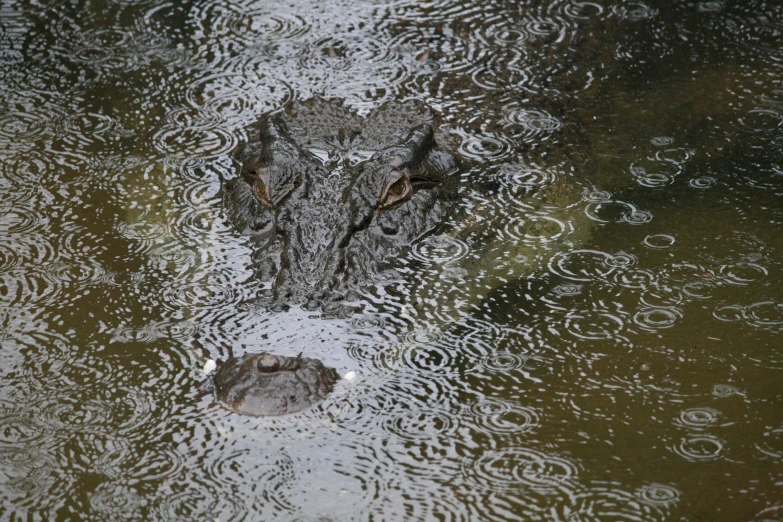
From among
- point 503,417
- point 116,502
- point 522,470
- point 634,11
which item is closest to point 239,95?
point 634,11

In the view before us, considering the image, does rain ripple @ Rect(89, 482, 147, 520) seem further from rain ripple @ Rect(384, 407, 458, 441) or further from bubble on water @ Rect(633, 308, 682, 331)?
bubble on water @ Rect(633, 308, 682, 331)

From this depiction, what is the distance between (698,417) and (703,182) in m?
2.16

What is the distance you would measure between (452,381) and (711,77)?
3841 mm

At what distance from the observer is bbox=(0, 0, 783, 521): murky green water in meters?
3.46

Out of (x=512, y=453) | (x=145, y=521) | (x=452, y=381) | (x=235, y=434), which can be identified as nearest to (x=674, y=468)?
(x=512, y=453)

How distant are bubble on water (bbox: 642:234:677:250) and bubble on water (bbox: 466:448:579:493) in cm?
181

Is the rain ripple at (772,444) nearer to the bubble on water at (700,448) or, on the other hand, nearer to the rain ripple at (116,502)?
the bubble on water at (700,448)

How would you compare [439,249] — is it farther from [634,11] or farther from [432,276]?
[634,11]

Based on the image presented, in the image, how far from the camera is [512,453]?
357 centimetres

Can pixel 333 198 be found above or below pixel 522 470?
Result: above

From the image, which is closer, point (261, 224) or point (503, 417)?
point (503, 417)

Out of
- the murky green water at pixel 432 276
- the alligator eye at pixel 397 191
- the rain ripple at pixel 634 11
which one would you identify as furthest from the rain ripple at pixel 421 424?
the rain ripple at pixel 634 11

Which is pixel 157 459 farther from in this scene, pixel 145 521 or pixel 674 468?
pixel 674 468

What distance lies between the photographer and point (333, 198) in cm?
490
